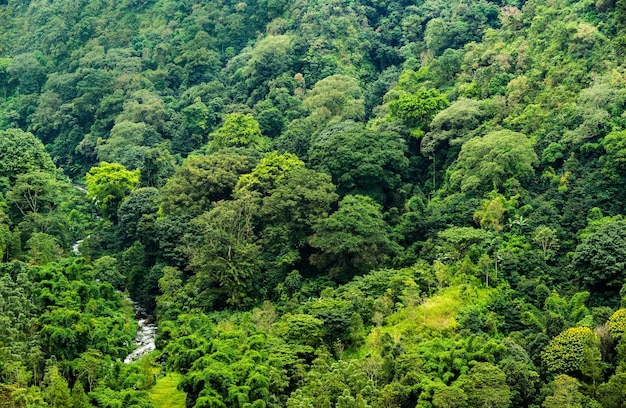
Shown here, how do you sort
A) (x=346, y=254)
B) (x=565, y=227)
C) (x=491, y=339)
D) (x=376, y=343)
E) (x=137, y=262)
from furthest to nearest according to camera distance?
(x=137, y=262), (x=346, y=254), (x=565, y=227), (x=376, y=343), (x=491, y=339)

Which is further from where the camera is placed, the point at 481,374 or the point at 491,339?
the point at 491,339

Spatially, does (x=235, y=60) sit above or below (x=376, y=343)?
above

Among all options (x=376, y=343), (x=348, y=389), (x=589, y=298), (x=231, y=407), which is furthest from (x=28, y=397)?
(x=589, y=298)

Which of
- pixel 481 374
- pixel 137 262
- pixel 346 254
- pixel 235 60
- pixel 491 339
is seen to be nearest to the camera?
pixel 481 374

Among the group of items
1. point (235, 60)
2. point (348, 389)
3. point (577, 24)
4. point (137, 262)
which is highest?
point (577, 24)

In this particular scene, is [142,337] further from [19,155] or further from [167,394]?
[19,155]

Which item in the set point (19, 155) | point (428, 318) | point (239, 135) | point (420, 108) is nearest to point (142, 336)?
point (19, 155)

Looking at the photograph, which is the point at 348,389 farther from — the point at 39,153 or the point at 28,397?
the point at 39,153
